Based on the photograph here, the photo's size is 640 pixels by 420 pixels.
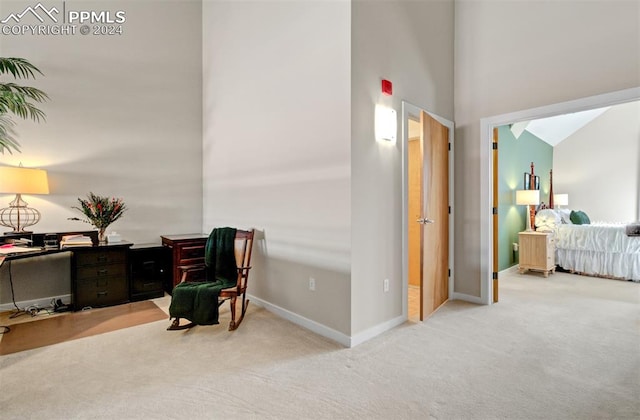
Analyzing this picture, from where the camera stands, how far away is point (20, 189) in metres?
3.26

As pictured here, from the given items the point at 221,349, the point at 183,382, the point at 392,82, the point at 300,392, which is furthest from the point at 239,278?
the point at 392,82

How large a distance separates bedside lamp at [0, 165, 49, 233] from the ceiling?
7393mm

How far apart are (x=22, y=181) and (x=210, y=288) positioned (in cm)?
221

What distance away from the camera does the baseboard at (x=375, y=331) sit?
2.70 m

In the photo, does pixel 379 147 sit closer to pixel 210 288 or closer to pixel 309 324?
pixel 309 324

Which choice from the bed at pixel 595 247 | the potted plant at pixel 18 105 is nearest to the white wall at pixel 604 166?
the bed at pixel 595 247

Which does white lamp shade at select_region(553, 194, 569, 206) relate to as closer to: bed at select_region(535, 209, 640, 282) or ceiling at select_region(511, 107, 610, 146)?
ceiling at select_region(511, 107, 610, 146)

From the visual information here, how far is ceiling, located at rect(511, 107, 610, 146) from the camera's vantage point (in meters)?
6.73

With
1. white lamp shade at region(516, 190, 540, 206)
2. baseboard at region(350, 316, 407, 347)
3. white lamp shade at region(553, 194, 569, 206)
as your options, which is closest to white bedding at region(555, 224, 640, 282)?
white lamp shade at region(516, 190, 540, 206)

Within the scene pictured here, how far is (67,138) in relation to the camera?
154 inches

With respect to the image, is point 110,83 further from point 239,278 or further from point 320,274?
point 320,274

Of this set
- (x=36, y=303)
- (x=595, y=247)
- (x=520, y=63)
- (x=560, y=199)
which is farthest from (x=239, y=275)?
(x=560, y=199)

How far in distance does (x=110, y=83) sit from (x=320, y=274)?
12.0 ft

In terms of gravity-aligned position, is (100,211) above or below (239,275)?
above
